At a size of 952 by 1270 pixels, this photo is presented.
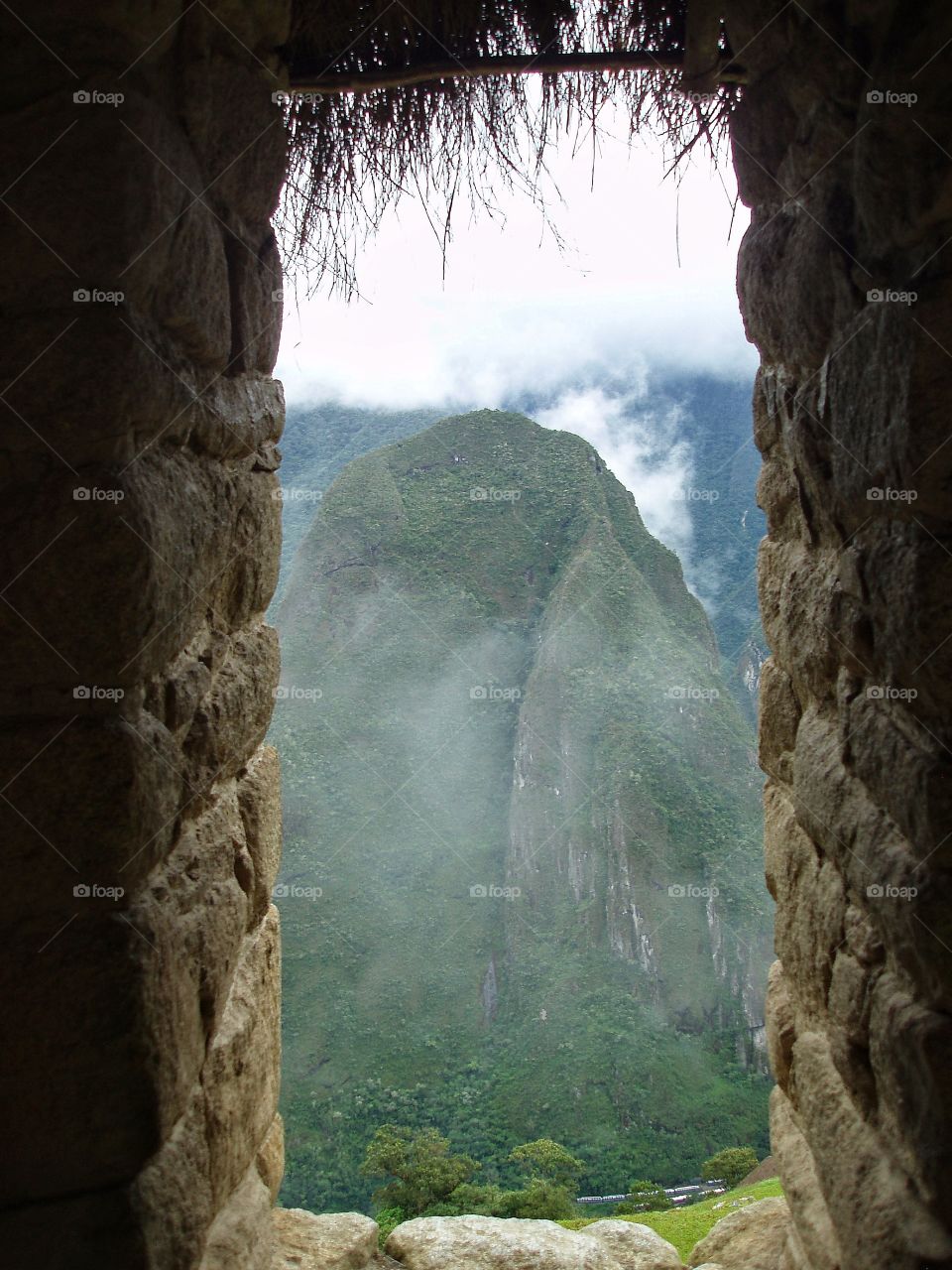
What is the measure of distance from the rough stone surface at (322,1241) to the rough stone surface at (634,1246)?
0.67 meters

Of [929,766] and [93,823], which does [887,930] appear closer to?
[929,766]

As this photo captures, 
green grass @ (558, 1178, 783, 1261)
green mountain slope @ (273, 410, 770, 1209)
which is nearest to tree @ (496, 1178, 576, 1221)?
green grass @ (558, 1178, 783, 1261)

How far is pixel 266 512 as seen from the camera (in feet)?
7.06

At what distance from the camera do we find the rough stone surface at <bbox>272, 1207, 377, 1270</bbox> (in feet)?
7.55

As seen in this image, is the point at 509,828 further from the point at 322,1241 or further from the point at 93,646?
the point at 93,646

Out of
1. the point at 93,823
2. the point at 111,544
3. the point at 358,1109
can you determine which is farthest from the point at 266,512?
the point at 358,1109

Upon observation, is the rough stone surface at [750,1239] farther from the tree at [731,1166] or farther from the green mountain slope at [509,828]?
the green mountain slope at [509,828]

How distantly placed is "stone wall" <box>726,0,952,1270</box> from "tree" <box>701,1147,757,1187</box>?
1405cm

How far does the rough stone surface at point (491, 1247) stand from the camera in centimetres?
256

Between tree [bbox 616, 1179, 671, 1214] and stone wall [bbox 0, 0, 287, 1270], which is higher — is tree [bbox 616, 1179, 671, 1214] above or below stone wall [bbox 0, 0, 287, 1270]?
below

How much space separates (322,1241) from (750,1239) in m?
1.08

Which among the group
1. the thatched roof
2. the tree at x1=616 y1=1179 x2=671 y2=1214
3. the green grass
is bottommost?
the tree at x1=616 y1=1179 x2=671 y2=1214

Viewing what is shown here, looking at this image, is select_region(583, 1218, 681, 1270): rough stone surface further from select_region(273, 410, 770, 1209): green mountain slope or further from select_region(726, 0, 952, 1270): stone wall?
select_region(273, 410, 770, 1209): green mountain slope

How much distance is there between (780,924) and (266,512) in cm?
150
